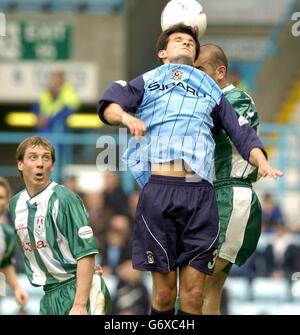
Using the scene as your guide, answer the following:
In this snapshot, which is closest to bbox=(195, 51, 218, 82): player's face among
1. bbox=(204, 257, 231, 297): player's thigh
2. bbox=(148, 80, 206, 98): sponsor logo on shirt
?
bbox=(148, 80, 206, 98): sponsor logo on shirt

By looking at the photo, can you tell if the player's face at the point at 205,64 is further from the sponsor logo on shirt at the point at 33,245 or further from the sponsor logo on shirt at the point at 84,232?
the sponsor logo on shirt at the point at 33,245

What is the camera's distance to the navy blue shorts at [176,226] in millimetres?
8023

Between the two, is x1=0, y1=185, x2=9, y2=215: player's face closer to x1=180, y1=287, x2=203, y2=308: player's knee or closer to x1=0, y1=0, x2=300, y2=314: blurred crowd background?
x1=180, y1=287, x2=203, y2=308: player's knee

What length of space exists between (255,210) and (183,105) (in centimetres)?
120

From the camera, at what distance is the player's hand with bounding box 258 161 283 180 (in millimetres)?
7594

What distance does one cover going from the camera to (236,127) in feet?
26.8

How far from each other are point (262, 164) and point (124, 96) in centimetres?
97

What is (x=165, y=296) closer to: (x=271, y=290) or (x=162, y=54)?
(x=162, y=54)

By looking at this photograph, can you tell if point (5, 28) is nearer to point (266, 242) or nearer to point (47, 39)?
point (47, 39)

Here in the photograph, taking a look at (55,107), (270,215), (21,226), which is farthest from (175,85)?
(55,107)

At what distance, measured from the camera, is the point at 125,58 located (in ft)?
76.9

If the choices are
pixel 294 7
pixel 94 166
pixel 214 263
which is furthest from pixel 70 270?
pixel 294 7

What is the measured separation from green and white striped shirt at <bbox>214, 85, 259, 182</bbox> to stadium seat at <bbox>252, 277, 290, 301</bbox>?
24.2 ft

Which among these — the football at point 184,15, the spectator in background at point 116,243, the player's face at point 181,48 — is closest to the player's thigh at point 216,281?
the player's face at point 181,48
